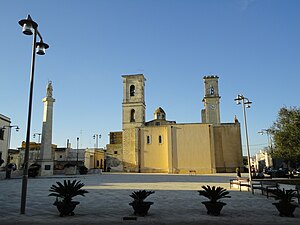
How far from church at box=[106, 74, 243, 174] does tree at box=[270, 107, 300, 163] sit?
1893 cm

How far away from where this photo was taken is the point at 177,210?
8945mm

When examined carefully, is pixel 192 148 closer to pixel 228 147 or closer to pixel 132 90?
pixel 228 147

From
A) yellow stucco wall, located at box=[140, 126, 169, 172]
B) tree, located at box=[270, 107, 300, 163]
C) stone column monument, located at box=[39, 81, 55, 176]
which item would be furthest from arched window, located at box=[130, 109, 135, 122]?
tree, located at box=[270, 107, 300, 163]

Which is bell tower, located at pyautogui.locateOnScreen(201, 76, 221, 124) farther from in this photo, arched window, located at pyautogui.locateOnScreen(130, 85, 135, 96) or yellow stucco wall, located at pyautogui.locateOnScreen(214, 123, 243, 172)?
arched window, located at pyautogui.locateOnScreen(130, 85, 135, 96)

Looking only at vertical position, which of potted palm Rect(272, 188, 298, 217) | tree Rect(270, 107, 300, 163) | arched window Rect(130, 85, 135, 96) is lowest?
potted palm Rect(272, 188, 298, 217)

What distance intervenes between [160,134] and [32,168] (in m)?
21.4

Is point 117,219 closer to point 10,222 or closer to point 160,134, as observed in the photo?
point 10,222

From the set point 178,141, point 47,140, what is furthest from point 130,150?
point 47,140

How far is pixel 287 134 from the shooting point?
77.5ft

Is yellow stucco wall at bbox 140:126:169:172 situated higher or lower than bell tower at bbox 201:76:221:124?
lower

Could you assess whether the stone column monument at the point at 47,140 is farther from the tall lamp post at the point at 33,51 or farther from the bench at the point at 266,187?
the tall lamp post at the point at 33,51

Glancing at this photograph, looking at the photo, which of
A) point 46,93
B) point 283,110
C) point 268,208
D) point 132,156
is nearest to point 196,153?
point 132,156

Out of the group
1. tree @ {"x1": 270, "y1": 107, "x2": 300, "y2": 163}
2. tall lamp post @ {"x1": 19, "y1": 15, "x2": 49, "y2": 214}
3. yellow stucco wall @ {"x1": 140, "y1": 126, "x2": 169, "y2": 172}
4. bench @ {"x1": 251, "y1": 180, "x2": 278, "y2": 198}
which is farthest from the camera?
yellow stucco wall @ {"x1": 140, "y1": 126, "x2": 169, "y2": 172}

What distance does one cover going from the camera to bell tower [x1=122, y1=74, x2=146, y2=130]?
49500 mm
